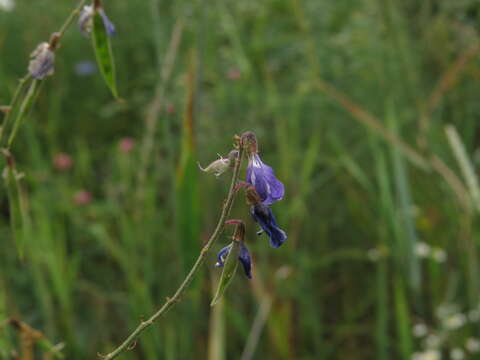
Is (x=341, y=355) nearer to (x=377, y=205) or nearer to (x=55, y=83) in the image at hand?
(x=377, y=205)

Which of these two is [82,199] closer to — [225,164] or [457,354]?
[457,354]

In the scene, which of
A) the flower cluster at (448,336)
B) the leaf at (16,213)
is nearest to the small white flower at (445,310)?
the flower cluster at (448,336)

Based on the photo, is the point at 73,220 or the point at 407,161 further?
the point at 407,161

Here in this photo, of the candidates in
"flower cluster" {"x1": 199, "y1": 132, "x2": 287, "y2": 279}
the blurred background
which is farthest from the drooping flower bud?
the blurred background

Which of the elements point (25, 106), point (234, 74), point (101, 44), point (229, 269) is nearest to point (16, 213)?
point (25, 106)

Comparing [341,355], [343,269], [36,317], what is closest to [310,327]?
[341,355]

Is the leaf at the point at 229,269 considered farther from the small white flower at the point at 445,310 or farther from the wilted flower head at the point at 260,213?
the small white flower at the point at 445,310
